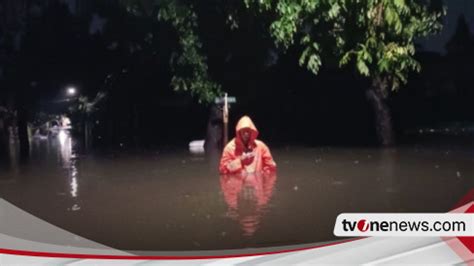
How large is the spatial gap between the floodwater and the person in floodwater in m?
0.22

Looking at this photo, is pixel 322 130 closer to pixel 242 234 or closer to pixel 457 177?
pixel 457 177

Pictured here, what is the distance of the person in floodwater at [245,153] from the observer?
11961 mm

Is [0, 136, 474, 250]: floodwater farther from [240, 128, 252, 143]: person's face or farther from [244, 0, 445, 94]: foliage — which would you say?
[244, 0, 445, 94]: foliage

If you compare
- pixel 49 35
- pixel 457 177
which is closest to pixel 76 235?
pixel 457 177

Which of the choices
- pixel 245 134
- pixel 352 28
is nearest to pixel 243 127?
pixel 245 134

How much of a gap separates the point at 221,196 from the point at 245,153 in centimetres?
216

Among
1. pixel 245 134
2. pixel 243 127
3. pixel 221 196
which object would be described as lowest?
pixel 221 196

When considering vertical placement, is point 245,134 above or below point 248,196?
above

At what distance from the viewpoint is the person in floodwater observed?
471 inches

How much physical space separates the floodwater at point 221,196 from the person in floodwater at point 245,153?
22cm

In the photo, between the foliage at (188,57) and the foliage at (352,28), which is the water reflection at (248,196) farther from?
the foliage at (188,57)

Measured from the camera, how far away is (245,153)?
12.3 meters

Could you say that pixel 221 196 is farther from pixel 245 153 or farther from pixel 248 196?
pixel 245 153

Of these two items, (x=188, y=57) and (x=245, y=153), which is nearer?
(x=245, y=153)
